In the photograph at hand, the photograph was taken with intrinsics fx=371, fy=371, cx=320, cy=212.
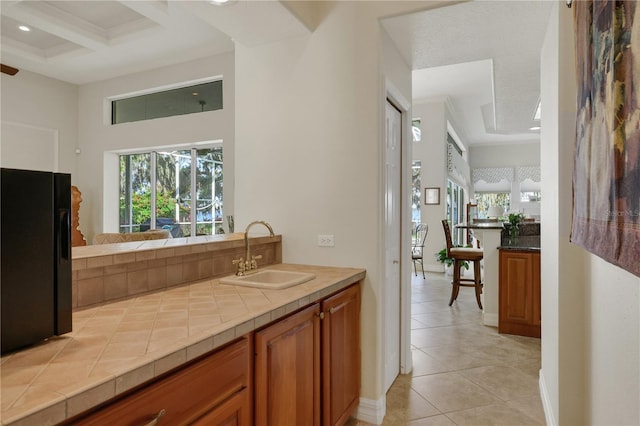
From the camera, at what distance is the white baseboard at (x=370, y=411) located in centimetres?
240

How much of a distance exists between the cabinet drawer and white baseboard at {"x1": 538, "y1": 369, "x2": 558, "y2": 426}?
198 centimetres

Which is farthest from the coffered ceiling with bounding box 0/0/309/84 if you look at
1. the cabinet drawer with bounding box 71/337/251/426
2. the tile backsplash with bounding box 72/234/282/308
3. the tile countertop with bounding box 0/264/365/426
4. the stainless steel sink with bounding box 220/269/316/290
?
the cabinet drawer with bounding box 71/337/251/426

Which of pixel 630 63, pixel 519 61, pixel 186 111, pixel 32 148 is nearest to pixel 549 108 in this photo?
pixel 519 61

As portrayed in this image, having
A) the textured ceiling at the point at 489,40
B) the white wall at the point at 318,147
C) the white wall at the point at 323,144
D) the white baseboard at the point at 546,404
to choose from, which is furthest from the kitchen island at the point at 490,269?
the white wall at the point at 318,147

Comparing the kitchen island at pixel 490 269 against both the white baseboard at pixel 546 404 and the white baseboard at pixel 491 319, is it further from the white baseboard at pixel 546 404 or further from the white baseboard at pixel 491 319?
the white baseboard at pixel 546 404

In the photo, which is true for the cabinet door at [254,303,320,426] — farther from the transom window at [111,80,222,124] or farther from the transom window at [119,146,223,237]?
the transom window at [111,80,222,124]

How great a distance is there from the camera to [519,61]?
10.7 feet

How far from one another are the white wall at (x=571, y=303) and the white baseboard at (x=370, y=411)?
1016 millimetres

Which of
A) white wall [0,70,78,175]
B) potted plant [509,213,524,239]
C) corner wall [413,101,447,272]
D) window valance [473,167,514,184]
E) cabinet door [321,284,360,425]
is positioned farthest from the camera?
window valance [473,167,514,184]

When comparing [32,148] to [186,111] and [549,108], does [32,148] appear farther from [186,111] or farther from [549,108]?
[549,108]

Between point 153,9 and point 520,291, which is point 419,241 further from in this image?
point 153,9

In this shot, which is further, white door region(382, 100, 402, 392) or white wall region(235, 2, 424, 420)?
white door region(382, 100, 402, 392)

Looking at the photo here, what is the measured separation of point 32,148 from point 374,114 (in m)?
6.79

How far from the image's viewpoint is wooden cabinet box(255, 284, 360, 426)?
1.47 metres
